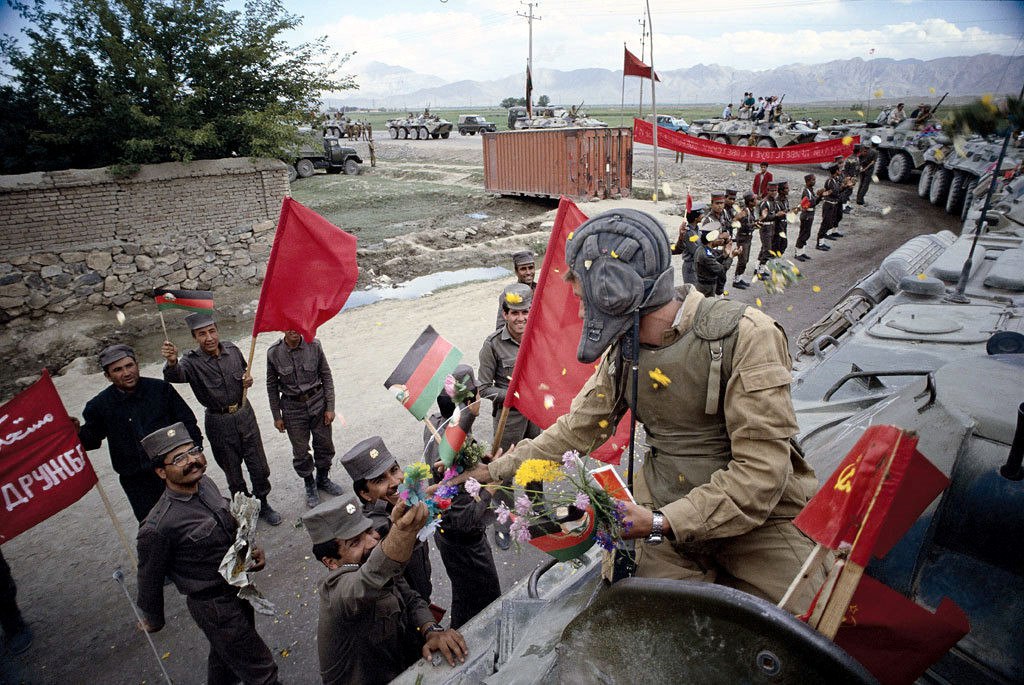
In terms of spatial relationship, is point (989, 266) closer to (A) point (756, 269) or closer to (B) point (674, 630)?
(A) point (756, 269)

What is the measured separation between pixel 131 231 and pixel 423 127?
38796mm

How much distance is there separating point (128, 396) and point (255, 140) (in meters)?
8.54

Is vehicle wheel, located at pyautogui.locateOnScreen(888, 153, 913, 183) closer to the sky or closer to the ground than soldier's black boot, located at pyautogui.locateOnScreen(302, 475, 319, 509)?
closer to the sky

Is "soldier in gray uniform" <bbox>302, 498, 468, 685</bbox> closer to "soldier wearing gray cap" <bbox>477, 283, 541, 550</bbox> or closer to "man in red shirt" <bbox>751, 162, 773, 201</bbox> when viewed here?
"soldier wearing gray cap" <bbox>477, 283, 541, 550</bbox>

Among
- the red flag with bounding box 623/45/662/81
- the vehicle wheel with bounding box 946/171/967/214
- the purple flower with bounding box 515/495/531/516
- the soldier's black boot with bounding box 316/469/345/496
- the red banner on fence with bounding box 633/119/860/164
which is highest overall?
the red flag with bounding box 623/45/662/81

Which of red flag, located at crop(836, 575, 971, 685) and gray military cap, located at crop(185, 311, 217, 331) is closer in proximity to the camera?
red flag, located at crop(836, 575, 971, 685)

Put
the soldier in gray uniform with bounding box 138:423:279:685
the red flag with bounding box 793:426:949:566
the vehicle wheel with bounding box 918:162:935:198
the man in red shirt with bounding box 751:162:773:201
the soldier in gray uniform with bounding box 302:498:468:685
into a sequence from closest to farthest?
the red flag with bounding box 793:426:949:566
the soldier in gray uniform with bounding box 302:498:468:685
the soldier in gray uniform with bounding box 138:423:279:685
the man in red shirt with bounding box 751:162:773:201
the vehicle wheel with bounding box 918:162:935:198

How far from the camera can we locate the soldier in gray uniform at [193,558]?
127 inches

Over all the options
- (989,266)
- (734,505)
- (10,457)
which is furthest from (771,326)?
(989,266)

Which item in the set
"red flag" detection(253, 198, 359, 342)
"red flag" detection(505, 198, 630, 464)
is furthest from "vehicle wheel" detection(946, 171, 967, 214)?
"red flag" detection(253, 198, 359, 342)

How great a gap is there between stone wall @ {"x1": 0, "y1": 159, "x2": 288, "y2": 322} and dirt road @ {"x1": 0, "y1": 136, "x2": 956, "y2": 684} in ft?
2.29

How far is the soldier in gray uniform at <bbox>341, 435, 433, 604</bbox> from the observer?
332 centimetres

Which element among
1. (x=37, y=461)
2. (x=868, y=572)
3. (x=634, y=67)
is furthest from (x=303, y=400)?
(x=634, y=67)

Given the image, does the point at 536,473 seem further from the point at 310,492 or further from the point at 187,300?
the point at 187,300
